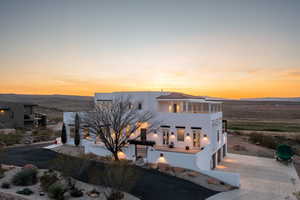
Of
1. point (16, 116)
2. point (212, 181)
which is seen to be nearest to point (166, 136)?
point (212, 181)

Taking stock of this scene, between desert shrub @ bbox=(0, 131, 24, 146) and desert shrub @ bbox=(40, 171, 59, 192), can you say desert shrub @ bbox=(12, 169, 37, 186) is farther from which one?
desert shrub @ bbox=(0, 131, 24, 146)

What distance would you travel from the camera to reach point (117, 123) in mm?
18422

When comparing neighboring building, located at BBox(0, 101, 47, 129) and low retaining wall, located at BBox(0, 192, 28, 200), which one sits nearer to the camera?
low retaining wall, located at BBox(0, 192, 28, 200)

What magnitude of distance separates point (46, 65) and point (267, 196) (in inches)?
1228

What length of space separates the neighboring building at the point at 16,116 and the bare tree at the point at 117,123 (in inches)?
1024

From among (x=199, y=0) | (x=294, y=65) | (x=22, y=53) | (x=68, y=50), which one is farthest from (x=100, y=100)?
(x=294, y=65)

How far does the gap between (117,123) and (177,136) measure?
6266 mm

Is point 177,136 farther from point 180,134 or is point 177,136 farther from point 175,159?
point 175,159

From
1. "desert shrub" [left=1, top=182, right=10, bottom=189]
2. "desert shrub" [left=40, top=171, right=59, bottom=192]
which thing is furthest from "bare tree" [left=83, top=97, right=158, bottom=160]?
"desert shrub" [left=1, top=182, right=10, bottom=189]

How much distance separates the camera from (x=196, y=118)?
19156 millimetres

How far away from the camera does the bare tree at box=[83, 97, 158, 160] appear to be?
1797cm

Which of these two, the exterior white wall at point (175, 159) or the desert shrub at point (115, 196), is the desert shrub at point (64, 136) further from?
the desert shrub at point (115, 196)

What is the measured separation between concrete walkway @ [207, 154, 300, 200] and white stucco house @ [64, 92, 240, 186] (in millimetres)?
2407

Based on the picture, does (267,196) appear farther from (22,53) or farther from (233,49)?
(22,53)
